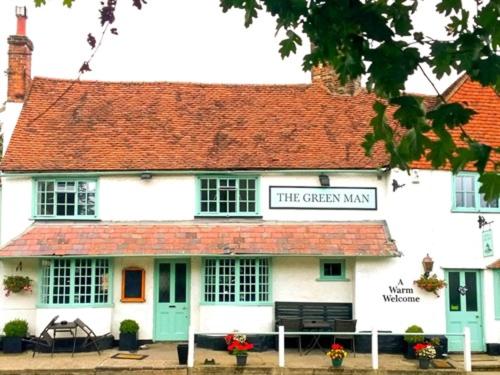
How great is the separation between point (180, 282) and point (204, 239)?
178 cm

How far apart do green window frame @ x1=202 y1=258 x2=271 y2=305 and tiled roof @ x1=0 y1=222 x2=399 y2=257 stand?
2.49 ft

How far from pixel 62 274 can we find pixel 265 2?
14.7 meters

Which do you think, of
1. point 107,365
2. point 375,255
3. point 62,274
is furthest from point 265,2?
point 62,274

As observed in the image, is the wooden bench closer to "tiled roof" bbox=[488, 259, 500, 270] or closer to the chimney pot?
"tiled roof" bbox=[488, 259, 500, 270]

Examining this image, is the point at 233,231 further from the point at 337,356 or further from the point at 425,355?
the point at 425,355

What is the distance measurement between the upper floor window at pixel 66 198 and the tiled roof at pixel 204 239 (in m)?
0.41

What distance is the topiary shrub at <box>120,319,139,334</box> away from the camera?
17016mm

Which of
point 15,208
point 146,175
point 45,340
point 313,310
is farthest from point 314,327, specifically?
point 15,208

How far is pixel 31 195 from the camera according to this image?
18016 mm

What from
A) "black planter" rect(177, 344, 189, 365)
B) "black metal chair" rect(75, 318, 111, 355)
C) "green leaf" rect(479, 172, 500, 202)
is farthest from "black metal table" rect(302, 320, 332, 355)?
"green leaf" rect(479, 172, 500, 202)

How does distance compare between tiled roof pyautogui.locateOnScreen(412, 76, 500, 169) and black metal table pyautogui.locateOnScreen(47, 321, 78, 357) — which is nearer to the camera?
black metal table pyautogui.locateOnScreen(47, 321, 78, 357)

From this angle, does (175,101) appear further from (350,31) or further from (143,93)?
(350,31)

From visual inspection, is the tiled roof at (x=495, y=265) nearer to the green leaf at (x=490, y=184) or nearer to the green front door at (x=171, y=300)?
the green front door at (x=171, y=300)

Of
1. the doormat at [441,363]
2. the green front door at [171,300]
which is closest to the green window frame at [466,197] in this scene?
the doormat at [441,363]
